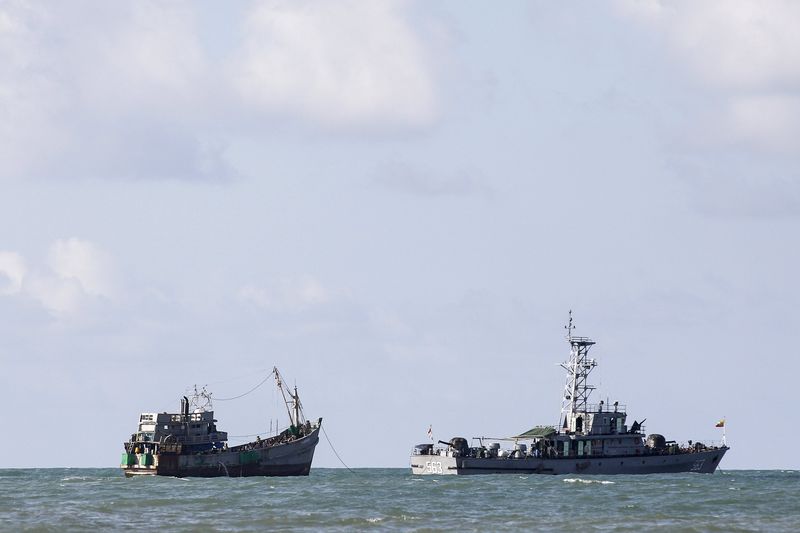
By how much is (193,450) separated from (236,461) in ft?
14.8

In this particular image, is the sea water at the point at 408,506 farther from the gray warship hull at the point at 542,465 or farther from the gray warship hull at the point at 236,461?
the gray warship hull at the point at 542,465

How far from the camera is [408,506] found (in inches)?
3917

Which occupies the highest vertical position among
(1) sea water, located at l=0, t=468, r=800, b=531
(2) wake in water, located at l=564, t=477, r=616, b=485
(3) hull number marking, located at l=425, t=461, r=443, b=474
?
(3) hull number marking, located at l=425, t=461, r=443, b=474

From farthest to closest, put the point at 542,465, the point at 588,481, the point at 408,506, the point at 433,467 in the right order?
the point at 433,467 → the point at 542,465 → the point at 588,481 → the point at 408,506

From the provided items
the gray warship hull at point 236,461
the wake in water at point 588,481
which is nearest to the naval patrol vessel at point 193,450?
the gray warship hull at point 236,461

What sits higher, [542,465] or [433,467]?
[542,465]

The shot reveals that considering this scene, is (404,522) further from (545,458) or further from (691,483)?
(545,458)

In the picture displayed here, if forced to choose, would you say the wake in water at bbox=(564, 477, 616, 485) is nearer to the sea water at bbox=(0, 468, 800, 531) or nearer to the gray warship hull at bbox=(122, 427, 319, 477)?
the sea water at bbox=(0, 468, 800, 531)

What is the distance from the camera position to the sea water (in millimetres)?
83562

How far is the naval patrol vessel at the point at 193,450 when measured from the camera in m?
150

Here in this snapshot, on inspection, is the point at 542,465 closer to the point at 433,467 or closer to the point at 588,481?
the point at 433,467

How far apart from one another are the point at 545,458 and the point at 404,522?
6892 cm

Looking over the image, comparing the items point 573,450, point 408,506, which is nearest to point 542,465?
point 573,450

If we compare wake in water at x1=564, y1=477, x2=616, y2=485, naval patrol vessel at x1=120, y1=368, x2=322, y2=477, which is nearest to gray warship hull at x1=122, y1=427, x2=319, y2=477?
naval patrol vessel at x1=120, y1=368, x2=322, y2=477
